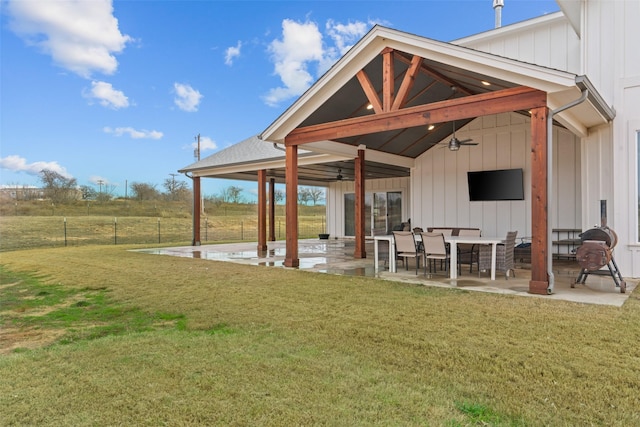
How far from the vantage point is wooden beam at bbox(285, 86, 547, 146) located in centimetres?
541

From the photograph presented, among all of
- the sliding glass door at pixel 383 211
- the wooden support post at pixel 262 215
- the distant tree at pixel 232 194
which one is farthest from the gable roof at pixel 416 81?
the distant tree at pixel 232 194

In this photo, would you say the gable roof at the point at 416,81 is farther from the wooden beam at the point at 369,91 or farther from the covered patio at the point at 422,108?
the wooden beam at the point at 369,91

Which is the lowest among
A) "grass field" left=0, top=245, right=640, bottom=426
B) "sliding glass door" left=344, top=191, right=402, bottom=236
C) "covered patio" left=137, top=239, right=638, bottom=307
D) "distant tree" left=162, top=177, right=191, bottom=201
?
"grass field" left=0, top=245, right=640, bottom=426

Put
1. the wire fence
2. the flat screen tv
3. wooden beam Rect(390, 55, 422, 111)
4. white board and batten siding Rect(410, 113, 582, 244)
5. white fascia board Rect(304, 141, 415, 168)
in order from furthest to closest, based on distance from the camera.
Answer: the wire fence
the flat screen tv
white board and batten siding Rect(410, 113, 582, 244)
white fascia board Rect(304, 141, 415, 168)
wooden beam Rect(390, 55, 422, 111)

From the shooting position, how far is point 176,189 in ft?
100

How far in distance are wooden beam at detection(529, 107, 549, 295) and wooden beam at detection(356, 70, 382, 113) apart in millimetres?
2406

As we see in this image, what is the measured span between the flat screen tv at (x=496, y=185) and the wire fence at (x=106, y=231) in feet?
33.6

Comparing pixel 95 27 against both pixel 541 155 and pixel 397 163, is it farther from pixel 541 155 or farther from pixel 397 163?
pixel 541 155

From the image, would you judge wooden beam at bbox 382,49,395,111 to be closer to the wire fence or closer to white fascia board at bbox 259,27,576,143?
white fascia board at bbox 259,27,576,143

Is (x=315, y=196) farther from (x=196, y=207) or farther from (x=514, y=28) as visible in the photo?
(x=514, y=28)

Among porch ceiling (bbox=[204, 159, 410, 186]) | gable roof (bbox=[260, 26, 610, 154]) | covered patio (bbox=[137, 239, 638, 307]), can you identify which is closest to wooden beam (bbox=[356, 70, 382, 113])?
gable roof (bbox=[260, 26, 610, 154])

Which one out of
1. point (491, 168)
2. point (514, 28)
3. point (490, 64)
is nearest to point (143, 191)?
point (491, 168)

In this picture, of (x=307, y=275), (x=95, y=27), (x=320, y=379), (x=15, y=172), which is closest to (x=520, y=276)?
(x=307, y=275)

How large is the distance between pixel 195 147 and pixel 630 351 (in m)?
28.7
